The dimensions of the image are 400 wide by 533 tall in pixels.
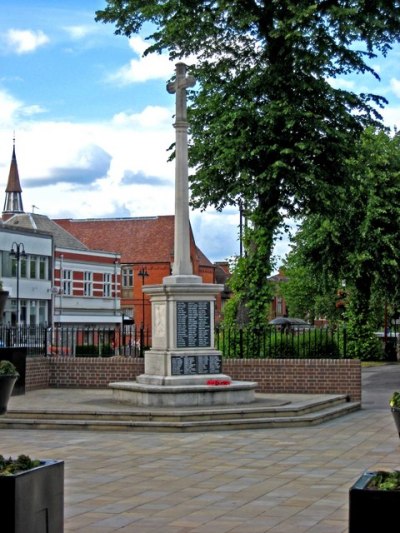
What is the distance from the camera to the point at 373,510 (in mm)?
5633

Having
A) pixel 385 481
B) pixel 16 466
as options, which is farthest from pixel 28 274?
pixel 385 481

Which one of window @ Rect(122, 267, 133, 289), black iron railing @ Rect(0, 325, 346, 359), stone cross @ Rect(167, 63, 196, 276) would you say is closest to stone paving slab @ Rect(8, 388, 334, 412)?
black iron railing @ Rect(0, 325, 346, 359)

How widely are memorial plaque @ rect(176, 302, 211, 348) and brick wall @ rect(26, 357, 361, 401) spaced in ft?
10.8

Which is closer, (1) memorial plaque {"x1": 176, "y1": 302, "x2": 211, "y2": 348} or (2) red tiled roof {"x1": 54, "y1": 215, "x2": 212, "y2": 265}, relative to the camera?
(1) memorial plaque {"x1": 176, "y1": 302, "x2": 211, "y2": 348}

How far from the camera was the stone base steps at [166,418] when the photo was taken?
53.2ft

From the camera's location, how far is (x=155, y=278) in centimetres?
8762

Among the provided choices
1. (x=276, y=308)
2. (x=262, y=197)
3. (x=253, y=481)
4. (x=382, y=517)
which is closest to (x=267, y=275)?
(x=262, y=197)

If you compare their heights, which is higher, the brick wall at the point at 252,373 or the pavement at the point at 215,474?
the brick wall at the point at 252,373

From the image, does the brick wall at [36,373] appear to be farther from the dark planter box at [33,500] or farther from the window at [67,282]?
the window at [67,282]

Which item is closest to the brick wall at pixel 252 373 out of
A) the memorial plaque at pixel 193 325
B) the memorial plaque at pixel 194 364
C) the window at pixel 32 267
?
the memorial plaque at pixel 194 364

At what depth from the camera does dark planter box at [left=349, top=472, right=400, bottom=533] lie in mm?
5602

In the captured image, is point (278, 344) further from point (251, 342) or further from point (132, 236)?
point (132, 236)

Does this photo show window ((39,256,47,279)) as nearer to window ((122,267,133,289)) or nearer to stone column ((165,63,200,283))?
window ((122,267,133,289))

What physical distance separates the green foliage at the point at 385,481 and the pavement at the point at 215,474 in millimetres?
2463
